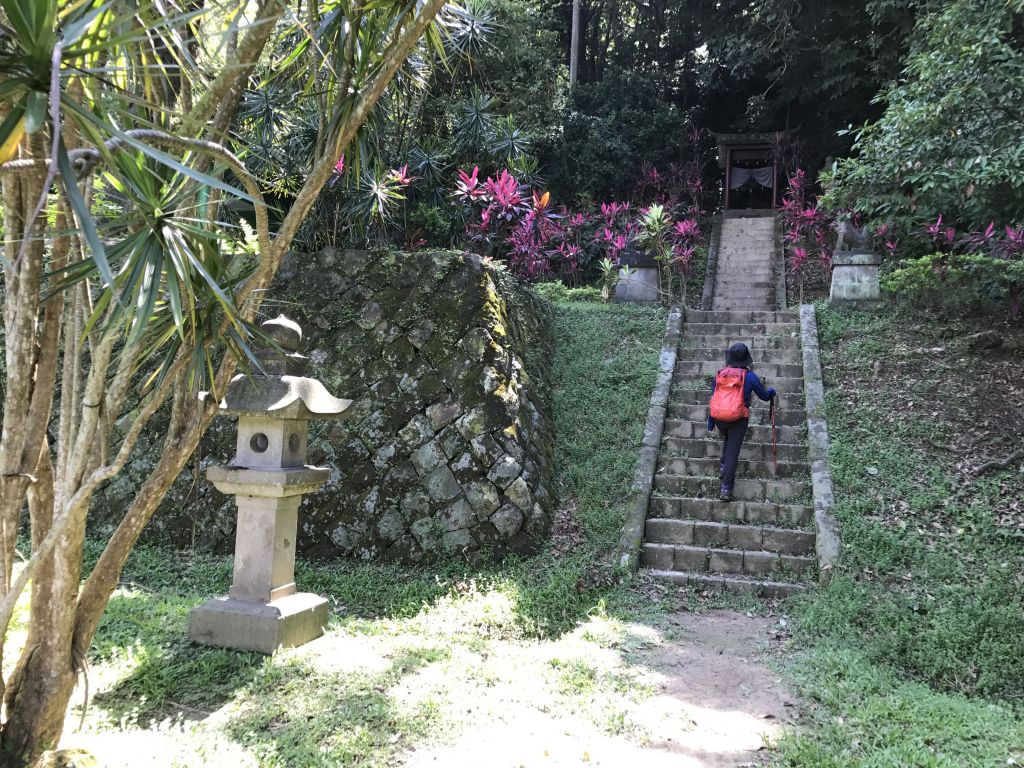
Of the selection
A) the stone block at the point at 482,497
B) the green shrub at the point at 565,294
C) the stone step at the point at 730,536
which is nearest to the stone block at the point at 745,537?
the stone step at the point at 730,536

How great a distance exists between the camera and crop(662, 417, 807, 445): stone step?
23.9ft

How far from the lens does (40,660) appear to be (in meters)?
2.89

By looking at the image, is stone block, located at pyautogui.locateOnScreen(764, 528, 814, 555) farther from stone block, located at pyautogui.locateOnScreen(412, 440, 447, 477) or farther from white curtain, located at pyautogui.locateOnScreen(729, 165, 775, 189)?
white curtain, located at pyautogui.locateOnScreen(729, 165, 775, 189)

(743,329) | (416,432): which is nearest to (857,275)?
(743,329)

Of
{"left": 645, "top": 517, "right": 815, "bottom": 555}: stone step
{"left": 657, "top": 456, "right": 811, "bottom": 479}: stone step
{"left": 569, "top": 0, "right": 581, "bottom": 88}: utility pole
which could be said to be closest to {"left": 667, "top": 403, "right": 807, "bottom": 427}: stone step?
{"left": 657, "top": 456, "right": 811, "bottom": 479}: stone step

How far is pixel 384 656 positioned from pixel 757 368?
580 cm

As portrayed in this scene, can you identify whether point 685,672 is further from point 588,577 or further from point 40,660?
point 40,660

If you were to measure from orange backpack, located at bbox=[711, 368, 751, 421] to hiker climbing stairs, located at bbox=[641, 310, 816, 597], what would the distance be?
752 millimetres

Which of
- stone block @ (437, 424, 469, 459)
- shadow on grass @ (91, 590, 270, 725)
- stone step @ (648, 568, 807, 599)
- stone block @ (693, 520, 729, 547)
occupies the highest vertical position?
stone block @ (437, 424, 469, 459)

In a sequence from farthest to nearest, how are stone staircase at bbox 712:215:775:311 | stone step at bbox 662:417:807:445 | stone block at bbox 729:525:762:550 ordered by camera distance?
1. stone staircase at bbox 712:215:775:311
2. stone step at bbox 662:417:807:445
3. stone block at bbox 729:525:762:550

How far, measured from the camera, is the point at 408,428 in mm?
6641

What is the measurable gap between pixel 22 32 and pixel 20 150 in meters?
0.94

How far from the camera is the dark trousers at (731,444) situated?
642cm

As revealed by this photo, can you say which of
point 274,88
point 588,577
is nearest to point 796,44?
point 274,88
